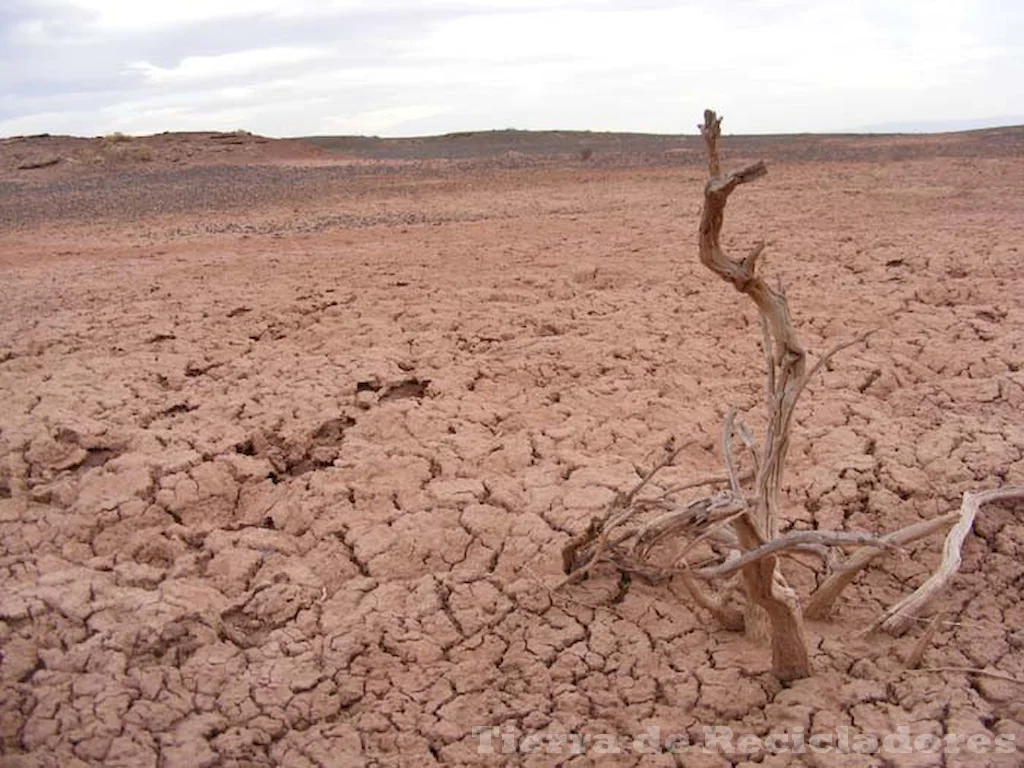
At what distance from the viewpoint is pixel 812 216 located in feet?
22.5

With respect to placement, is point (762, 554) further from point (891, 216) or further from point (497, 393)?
point (891, 216)

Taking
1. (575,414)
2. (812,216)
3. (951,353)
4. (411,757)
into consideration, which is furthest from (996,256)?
(411,757)

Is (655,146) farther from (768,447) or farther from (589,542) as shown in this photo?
(768,447)

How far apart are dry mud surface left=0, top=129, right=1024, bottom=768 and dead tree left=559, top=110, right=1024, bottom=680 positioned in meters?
0.09

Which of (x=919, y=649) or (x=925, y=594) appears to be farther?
(x=925, y=594)

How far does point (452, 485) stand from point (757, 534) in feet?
4.30

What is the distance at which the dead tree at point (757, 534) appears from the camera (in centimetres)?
214

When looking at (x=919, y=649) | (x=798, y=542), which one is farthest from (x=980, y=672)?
(x=798, y=542)

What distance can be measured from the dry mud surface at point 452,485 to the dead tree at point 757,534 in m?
0.09

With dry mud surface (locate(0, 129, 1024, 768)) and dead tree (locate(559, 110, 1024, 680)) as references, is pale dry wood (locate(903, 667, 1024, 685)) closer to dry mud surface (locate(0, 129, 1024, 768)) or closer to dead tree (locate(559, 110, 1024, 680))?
dry mud surface (locate(0, 129, 1024, 768))

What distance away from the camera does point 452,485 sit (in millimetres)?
3287

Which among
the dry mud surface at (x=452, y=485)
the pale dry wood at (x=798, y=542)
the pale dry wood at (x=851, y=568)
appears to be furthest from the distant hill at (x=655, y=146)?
the pale dry wood at (x=798, y=542)

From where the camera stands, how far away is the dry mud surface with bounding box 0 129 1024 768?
Answer: 2.40 m

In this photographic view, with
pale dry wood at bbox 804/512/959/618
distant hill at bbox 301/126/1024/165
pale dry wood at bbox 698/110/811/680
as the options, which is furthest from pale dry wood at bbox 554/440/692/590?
distant hill at bbox 301/126/1024/165
